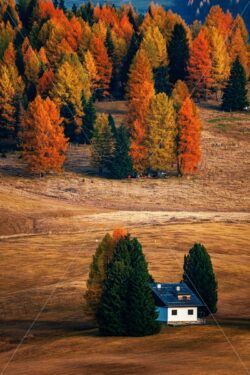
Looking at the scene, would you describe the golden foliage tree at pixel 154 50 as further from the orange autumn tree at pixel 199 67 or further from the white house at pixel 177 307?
the white house at pixel 177 307

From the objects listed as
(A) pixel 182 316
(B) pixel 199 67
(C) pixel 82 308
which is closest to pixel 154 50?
(B) pixel 199 67

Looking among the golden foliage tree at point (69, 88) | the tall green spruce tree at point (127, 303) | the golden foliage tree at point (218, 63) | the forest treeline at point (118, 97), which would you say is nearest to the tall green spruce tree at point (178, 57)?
the forest treeline at point (118, 97)

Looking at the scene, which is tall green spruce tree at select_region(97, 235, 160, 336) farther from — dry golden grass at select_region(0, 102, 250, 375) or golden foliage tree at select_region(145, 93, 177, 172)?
golden foliage tree at select_region(145, 93, 177, 172)

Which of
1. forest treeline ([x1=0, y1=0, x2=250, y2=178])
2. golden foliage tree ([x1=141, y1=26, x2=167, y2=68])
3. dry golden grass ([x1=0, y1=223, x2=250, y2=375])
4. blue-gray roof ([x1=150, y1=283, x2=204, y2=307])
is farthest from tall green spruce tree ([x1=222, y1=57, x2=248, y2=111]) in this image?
blue-gray roof ([x1=150, y1=283, x2=204, y2=307])

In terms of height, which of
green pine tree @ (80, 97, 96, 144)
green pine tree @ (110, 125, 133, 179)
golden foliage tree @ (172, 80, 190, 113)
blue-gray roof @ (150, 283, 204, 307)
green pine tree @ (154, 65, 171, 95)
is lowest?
blue-gray roof @ (150, 283, 204, 307)

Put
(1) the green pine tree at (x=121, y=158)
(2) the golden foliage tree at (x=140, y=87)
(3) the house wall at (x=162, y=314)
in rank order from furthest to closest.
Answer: (2) the golden foliage tree at (x=140, y=87)
(1) the green pine tree at (x=121, y=158)
(3) the house wall at (x=162, y=314)

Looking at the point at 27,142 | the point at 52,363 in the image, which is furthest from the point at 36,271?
the point at 27,142

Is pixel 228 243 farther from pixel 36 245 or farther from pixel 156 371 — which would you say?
pixel 156 371
